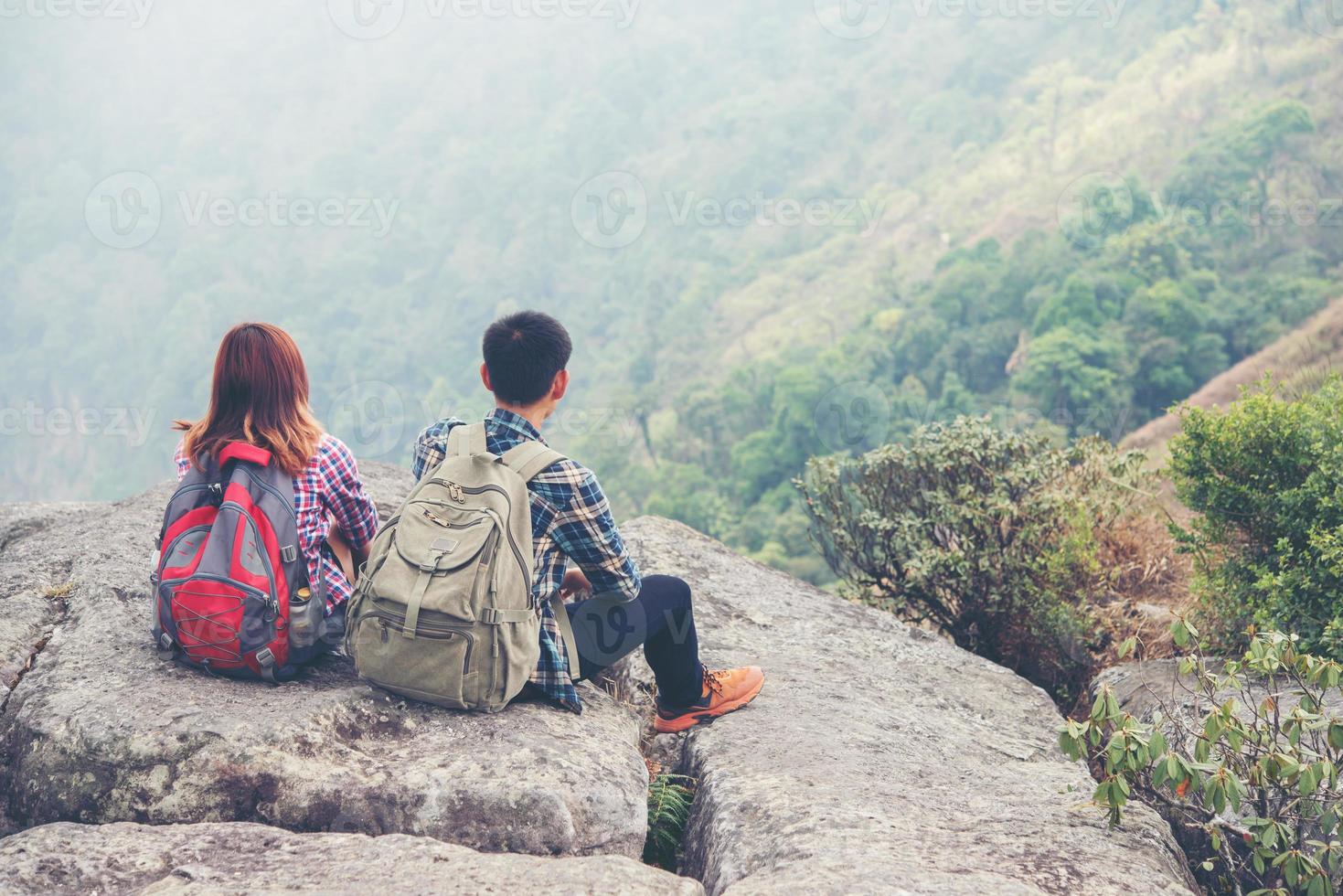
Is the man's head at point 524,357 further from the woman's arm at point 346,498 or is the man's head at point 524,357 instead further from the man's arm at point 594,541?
the woman's arm at point 346,498

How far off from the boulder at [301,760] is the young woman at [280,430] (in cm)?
47

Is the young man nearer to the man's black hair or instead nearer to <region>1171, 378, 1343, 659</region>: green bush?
the man's black hair

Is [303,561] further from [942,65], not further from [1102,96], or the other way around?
[942,65]

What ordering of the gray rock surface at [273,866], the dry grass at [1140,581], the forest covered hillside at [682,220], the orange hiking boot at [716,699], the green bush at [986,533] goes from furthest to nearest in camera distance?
the forest covered hillside at [682,220] → the green bush at [986,533] → the dry grass at [1140,581] → the orange hiking boot at [716,699] → the gray rock surface at [273,866]

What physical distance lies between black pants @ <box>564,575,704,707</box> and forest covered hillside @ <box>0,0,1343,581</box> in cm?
3356

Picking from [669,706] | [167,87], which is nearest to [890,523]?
[669,706]

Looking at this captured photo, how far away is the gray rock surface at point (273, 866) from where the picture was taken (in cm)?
223

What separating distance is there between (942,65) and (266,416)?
11227cm

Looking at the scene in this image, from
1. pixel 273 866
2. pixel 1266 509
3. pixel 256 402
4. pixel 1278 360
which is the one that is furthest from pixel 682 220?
pixel 273 866

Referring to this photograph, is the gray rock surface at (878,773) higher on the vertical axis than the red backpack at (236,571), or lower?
lower

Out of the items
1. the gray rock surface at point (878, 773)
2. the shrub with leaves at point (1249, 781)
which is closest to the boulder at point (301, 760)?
the gray rock surface at point (878, 773)

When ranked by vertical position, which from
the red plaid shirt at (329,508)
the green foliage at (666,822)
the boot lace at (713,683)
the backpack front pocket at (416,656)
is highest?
the red plaid shirt at (329,508)

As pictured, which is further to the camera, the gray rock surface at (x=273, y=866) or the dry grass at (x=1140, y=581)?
the dry grass at (x=1140, y=581)

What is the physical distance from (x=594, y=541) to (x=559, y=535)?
11 cm
